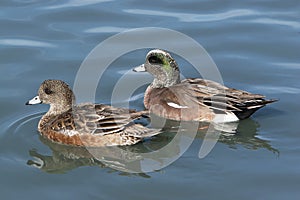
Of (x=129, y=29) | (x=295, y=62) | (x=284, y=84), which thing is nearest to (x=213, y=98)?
(x=284, y=84)

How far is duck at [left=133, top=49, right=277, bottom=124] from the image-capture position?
8.47 meters

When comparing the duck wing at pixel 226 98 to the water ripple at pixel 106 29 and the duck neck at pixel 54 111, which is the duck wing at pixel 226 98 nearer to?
the duck neck at pixel 54 111

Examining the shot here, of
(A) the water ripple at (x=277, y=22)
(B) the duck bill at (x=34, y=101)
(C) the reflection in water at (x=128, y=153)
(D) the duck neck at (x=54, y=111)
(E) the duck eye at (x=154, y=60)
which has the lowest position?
(C) the reflection in water at (x=128, y=153)

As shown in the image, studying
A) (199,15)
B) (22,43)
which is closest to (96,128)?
(22,43)

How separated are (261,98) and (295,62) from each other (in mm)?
1899

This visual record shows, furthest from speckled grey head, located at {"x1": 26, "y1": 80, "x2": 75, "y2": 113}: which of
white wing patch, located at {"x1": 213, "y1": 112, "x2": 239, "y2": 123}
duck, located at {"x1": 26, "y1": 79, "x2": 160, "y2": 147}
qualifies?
white wing patch, located at {"x1": 213, "y1": 112, "x2": 239, "y2": 123}

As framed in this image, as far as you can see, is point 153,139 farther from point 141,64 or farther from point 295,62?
point 295,62

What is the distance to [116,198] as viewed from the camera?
6602 millimetres

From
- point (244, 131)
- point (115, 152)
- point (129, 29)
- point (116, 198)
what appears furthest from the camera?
point (129, 29)

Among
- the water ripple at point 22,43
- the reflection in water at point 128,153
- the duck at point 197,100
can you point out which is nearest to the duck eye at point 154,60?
the duck at point 197,100

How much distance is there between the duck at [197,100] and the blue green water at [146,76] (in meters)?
0.22

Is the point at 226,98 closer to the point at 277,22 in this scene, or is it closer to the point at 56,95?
the point at 56,95

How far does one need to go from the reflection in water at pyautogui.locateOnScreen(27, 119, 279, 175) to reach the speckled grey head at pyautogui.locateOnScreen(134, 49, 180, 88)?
3.67ft

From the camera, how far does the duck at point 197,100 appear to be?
8.47m
